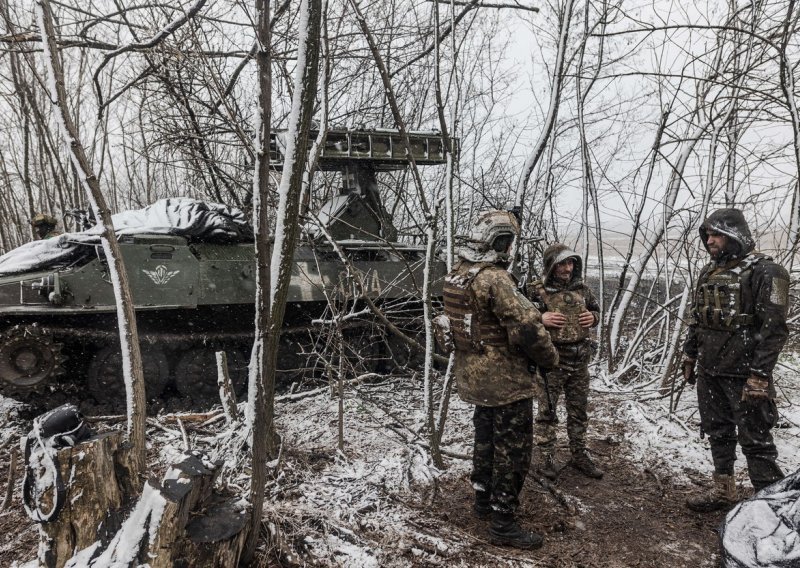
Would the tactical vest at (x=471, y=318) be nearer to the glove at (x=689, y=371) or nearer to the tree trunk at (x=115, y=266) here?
the glove at (x=689, y=371)

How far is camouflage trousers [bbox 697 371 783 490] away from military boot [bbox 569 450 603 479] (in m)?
0.82

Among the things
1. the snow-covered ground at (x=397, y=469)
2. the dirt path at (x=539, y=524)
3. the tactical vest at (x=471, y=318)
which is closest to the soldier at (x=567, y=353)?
the dirt path at (x=539, y=524)

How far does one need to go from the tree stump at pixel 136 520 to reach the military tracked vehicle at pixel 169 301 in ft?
9.72

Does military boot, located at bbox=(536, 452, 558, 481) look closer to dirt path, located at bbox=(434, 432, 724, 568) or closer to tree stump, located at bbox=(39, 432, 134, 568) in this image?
dirt path, located at bbox=(434, 432, 724, 568)

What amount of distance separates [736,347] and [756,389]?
0.98ft

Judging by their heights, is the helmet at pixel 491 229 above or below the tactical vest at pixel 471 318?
above

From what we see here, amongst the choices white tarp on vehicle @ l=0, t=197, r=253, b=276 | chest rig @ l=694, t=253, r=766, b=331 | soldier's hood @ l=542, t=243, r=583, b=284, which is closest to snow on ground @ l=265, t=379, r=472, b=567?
soldier's hood @ l=542, t=243, r=583, b=284

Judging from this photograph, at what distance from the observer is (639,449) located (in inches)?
179

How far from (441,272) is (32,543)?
522cm

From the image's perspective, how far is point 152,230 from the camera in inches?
233

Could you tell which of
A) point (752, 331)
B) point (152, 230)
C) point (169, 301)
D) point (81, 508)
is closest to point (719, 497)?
point (752, 331)

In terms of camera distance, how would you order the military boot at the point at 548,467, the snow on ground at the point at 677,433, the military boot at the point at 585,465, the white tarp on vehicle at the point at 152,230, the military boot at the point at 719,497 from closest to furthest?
the military boot at the point at 719,497 → the military boot at the point at 548,467 → the military boot at the point at 585,465 → the snow on ground at the point at 677,433 → the white tarp on vehicle at the point at 152,230

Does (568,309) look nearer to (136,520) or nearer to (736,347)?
(736,347)

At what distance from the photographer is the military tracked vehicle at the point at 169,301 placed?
541 cm
